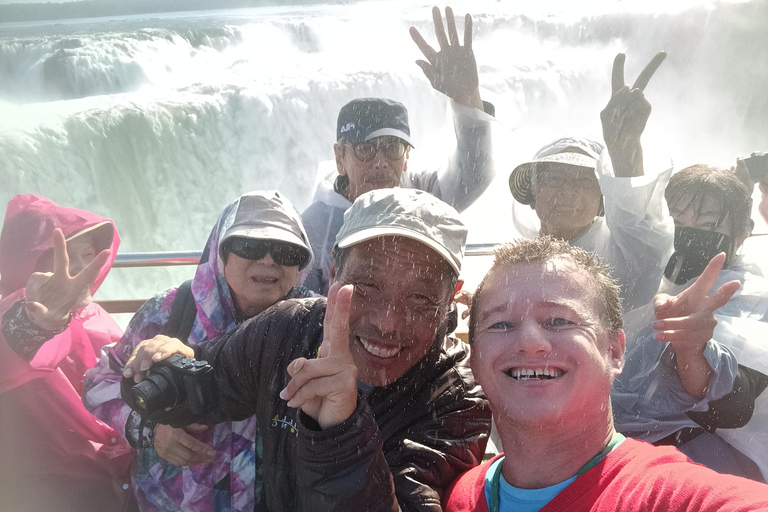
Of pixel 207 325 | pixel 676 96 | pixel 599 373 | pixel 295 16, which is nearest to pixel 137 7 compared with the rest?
pixel 295 16

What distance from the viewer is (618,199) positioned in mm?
1865

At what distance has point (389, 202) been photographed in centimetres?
150

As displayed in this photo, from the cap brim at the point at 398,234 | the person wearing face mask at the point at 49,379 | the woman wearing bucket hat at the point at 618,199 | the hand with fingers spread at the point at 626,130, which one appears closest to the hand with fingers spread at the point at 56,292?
the person wearing face mask at the point at 49,379

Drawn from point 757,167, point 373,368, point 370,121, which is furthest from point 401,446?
point 757,167

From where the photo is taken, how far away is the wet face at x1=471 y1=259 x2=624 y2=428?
1198mm

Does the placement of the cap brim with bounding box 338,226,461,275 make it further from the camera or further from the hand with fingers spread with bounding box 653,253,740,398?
the camera

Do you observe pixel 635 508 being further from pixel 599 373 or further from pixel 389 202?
pixel 389 202

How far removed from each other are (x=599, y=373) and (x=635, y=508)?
0.95 ft

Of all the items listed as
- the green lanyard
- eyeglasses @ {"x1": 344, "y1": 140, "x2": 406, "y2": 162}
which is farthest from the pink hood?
the green lanyard

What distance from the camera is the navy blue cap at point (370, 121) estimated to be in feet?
8.51

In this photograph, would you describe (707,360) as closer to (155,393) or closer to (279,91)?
(155,393)

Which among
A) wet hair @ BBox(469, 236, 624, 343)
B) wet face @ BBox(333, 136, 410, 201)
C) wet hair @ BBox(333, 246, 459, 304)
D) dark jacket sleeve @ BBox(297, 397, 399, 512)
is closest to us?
Answer: dark jacket sleeve @ BBox(297, 397, 399, 512)

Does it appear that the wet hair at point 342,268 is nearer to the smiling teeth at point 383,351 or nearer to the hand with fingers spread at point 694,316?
the smiling teeth at point 383,351

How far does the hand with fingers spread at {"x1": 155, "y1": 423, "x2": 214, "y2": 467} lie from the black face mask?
167 cm
